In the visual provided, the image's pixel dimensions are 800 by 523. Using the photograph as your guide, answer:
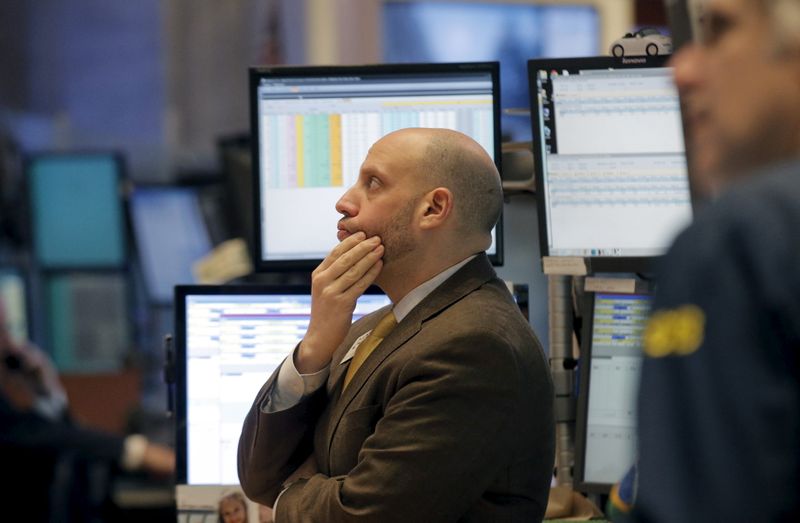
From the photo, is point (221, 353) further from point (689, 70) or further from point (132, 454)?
point (132, 454)

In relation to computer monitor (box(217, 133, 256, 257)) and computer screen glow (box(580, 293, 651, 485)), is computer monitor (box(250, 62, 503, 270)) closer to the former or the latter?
computer screen glow (box(580, 293, 651, 485))

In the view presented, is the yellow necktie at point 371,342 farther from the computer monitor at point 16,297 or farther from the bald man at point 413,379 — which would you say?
the computer monitor at point 16,297

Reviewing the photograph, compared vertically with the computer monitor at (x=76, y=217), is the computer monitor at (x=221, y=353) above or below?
below

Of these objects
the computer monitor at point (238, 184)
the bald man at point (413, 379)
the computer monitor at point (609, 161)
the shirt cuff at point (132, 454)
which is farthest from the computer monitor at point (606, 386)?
the shirt cuff at point (132, 454)

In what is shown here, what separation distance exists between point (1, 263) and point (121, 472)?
2.10 meters

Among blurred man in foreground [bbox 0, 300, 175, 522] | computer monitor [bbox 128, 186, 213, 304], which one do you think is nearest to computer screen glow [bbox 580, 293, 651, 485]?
blurred man in foreground [bbox 0, 300, 175, 522]

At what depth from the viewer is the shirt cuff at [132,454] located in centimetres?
571

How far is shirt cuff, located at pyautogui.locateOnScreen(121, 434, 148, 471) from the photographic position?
571cm

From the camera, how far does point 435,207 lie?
221 cm

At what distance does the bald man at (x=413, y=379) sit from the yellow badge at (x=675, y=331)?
3.32 ft

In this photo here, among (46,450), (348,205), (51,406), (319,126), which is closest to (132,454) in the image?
(51,406)

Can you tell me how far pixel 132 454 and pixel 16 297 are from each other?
6.89 feet

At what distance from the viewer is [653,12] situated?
28.2 feet

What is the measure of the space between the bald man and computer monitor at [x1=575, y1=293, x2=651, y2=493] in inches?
21.1
